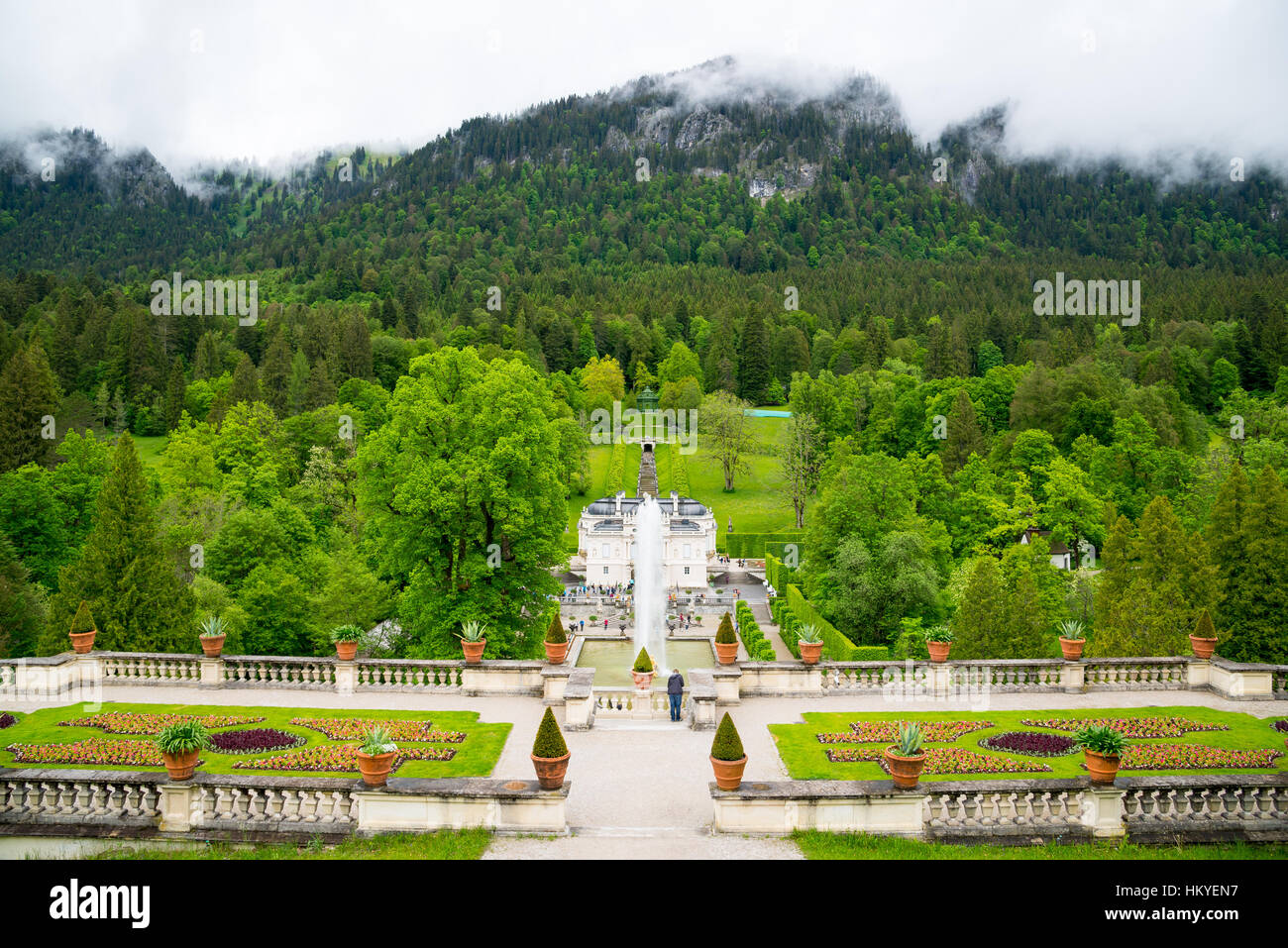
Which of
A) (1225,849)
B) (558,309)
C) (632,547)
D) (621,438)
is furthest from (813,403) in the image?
(1225,849)

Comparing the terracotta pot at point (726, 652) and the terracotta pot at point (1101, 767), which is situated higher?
the terracotta pot at point (1101, 767)

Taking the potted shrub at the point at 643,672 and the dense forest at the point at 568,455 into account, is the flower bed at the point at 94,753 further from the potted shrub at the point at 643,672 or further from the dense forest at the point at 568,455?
the dense forest at the point at 568,455

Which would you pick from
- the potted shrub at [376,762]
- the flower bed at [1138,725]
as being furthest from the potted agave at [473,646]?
the flower bed at [1138,725]

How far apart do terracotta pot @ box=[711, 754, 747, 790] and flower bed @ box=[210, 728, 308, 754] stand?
1030cm

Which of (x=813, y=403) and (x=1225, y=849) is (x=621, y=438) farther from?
(x=1225, y=849)

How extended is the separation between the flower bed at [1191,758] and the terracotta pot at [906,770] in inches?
250

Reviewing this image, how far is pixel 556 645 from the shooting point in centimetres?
2675

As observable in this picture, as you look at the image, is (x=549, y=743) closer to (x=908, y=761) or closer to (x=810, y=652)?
(x=908, y=761)

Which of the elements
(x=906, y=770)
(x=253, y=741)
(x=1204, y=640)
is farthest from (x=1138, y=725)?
(x=253, y=741)

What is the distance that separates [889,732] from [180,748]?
15.3 metres

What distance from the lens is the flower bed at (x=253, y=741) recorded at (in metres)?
21.6

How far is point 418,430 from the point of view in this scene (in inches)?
1453

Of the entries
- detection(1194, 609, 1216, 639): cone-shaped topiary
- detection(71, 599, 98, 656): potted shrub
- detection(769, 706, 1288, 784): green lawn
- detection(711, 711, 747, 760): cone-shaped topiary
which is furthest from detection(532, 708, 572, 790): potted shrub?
detection(1194, 609, 1216, 639): cone-shaped topiary
